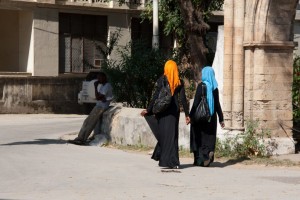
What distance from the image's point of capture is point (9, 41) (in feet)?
100

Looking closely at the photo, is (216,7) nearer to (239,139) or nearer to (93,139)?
(93,139)

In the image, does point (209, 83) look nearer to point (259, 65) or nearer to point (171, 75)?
point (171, 75)

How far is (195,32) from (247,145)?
14.3 ft

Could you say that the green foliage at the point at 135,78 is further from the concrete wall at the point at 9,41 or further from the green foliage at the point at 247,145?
the concrete wall at the point at 9,41

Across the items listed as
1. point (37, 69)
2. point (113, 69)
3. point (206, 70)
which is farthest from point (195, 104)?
point (37, 69)

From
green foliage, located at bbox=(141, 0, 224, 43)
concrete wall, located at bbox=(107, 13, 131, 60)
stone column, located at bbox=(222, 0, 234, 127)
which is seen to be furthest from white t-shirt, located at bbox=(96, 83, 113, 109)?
concrete wall, located at bbox=(107, 13, 131, 60)

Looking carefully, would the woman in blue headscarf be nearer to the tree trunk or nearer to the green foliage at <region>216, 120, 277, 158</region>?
the green foliage at <region>216, 120, 277, 158</region>

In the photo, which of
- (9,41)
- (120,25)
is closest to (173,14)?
(120,25)

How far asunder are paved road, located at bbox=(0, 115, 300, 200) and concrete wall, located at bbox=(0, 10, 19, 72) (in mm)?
16057

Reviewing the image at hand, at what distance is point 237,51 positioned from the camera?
13.3 m

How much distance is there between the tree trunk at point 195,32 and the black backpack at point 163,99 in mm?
5224

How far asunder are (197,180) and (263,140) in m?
3.19

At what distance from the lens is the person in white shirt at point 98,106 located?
15531mm

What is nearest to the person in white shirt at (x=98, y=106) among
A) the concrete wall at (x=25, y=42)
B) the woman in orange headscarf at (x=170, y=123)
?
the woman in orange headscarf at (x=170, y=123)
